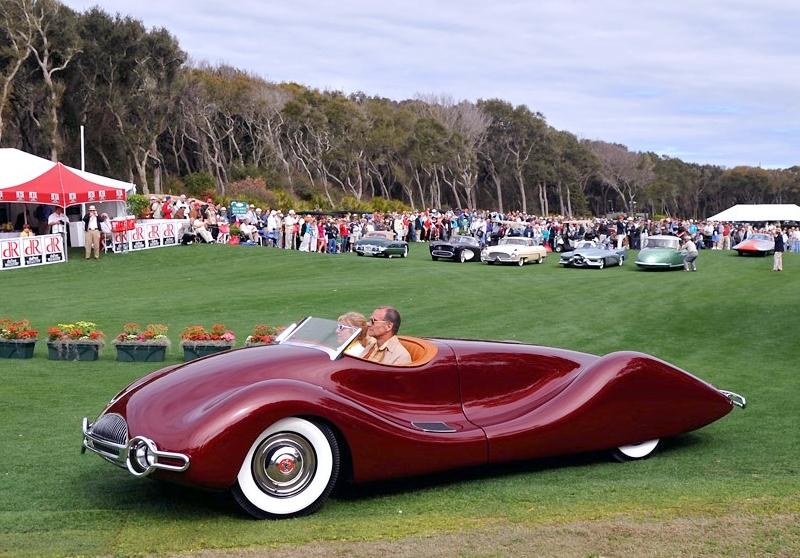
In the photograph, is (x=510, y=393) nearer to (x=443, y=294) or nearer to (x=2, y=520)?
(x=2, y=520)

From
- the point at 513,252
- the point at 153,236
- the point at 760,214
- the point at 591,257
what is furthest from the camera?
the point at 760,214

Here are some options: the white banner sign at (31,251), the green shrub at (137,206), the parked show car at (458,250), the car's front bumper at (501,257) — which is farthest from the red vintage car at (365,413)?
the parked show car at (458,250)

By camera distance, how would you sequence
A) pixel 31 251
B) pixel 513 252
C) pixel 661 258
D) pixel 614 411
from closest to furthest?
pixel 614 411 → pixel 31 251 → pixel 661 258 → pixel 513 252

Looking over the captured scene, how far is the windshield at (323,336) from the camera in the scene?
7.14 m

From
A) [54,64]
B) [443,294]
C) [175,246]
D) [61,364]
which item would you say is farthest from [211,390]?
[54,64]

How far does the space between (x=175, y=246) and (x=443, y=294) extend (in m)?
16.0

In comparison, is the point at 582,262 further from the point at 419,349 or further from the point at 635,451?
the point at 419,349

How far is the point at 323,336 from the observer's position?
7359 millimetres

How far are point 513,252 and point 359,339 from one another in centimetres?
3359

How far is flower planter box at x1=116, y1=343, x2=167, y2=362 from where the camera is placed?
13992 mm

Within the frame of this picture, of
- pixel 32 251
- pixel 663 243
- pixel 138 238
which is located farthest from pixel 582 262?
pixel 32 251

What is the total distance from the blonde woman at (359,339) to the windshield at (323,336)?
6cm

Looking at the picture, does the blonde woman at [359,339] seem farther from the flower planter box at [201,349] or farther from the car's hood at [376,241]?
the car's hood at [376,241]

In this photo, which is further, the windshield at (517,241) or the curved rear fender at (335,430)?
the windshield at (517,241)
